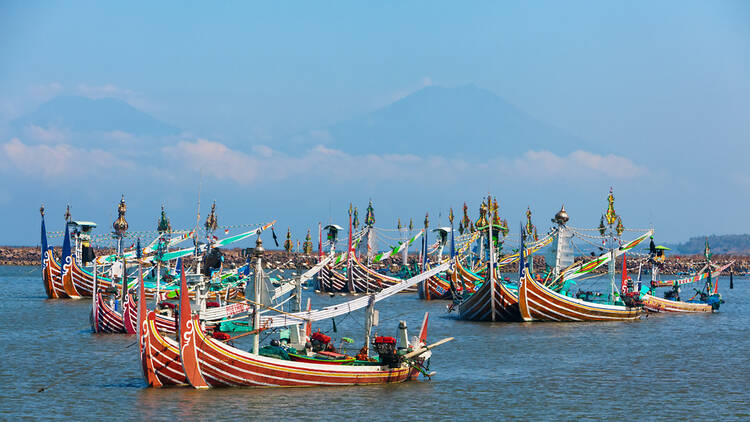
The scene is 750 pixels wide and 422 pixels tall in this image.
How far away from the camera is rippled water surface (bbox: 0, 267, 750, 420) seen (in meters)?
30.9

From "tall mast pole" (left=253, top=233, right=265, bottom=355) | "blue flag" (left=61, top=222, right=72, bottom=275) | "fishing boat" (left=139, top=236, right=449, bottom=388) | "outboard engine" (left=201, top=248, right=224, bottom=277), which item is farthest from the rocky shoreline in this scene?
"tall mast pole" (left=253, top=233, right=265, bottom=355)

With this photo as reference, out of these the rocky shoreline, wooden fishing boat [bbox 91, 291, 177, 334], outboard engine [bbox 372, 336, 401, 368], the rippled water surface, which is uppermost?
the rocky shoreline

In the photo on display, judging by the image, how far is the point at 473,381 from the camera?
37.5m

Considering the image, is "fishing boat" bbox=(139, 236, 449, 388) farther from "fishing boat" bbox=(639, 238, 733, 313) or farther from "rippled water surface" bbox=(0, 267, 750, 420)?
"fishing boat" bbox=(639, 238, 733, 313)

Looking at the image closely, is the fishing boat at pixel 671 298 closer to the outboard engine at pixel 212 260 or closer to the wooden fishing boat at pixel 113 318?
the outboard engine at pixel 212 260

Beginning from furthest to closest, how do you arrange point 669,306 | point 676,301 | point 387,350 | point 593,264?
point 676,301
point 669,306
point 593,264
point 387,350

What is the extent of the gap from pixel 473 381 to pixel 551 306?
23.3 m

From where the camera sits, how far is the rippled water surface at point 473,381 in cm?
3094

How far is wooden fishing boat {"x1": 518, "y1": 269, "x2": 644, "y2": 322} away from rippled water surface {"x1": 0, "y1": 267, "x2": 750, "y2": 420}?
95 centimetres

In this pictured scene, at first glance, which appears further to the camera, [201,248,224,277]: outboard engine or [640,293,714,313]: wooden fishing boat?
[640,293,714,313]: wooden fishing boat

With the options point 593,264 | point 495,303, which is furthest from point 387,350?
point 593,264

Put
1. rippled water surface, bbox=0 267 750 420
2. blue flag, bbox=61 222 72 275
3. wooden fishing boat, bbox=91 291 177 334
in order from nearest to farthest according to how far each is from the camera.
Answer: rippled water surface, bbox=0 267 750 420 → wooden fishing boat, bbox=91 291 177 334 → blue flag, bbox=61 222 72 275

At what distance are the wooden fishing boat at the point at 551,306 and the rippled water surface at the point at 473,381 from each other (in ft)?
3.11

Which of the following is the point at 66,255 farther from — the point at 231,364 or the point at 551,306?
the point at 231,364
